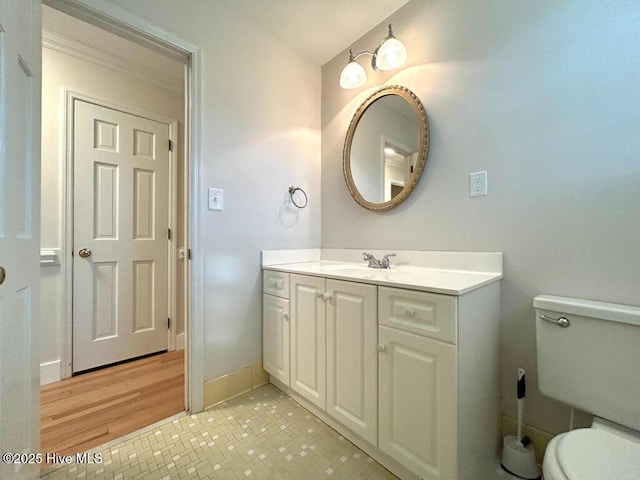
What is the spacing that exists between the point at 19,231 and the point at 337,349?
1268mm

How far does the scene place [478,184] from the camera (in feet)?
4.23

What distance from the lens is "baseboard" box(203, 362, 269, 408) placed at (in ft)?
5.01

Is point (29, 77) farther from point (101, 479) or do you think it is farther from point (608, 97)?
point (608, 97)

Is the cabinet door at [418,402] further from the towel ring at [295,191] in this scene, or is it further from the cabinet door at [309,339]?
the towel ring at [295,191]

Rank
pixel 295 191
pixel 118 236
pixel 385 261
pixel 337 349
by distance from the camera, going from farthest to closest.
Result: 1. pixel 118 236
2. pixel 295 191
3. pixel 385 261
4. pixel 337 349

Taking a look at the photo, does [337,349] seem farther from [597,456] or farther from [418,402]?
[597,456]

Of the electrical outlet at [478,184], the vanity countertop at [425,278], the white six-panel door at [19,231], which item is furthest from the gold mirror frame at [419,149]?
the white six-panel door at [19,231]

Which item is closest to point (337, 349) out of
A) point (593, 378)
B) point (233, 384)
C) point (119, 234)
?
point (233, 384)

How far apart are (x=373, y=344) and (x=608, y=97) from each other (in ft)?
4.31

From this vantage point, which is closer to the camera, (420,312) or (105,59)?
(420,312)

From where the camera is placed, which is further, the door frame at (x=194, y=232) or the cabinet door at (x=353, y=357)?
the door frame at (x=194, y=232)

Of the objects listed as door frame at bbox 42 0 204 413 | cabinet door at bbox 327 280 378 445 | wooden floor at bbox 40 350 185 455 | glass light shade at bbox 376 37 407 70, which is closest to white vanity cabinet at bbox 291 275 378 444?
cabinet door at bbox 327 280 378 445

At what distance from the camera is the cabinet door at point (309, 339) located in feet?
4.42

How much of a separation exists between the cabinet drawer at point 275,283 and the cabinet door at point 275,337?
0.11 ft
